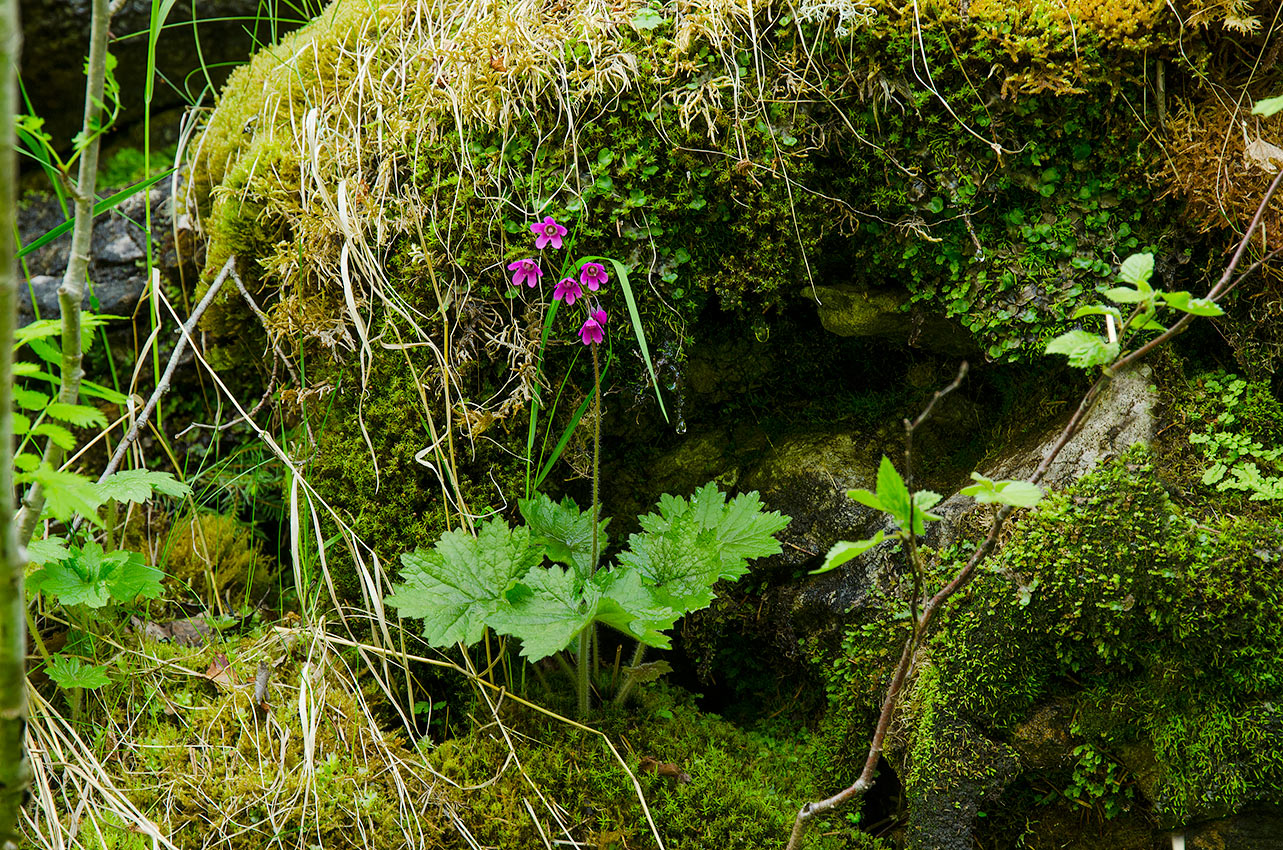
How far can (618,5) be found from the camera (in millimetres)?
2670

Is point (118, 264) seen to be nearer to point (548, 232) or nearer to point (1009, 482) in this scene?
point (548, 232)

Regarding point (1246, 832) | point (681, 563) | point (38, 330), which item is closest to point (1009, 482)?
point (681, 563)

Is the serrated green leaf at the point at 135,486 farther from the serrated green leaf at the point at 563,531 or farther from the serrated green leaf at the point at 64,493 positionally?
the serrated green leaf at the point at 64,493

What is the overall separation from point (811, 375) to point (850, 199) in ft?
2.16

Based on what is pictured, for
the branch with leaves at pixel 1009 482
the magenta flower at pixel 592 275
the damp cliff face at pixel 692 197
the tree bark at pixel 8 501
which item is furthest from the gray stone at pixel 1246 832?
the tree bark at pixel 8 501

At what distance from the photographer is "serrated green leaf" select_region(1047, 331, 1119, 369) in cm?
166

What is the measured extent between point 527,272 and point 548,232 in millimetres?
153

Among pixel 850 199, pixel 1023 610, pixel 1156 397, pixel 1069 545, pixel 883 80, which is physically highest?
pixel 883 80

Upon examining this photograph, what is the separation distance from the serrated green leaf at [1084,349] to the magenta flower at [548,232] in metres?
1.40

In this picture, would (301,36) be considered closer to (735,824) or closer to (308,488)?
(308,488)

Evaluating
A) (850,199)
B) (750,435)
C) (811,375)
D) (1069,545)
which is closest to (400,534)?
(750,435)

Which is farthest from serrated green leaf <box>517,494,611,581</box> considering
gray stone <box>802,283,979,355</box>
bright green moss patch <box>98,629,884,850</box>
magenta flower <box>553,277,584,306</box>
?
gray stone <box>802,283,979,355</box>

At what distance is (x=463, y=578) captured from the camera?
224cm

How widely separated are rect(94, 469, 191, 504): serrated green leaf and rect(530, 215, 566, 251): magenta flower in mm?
1280
